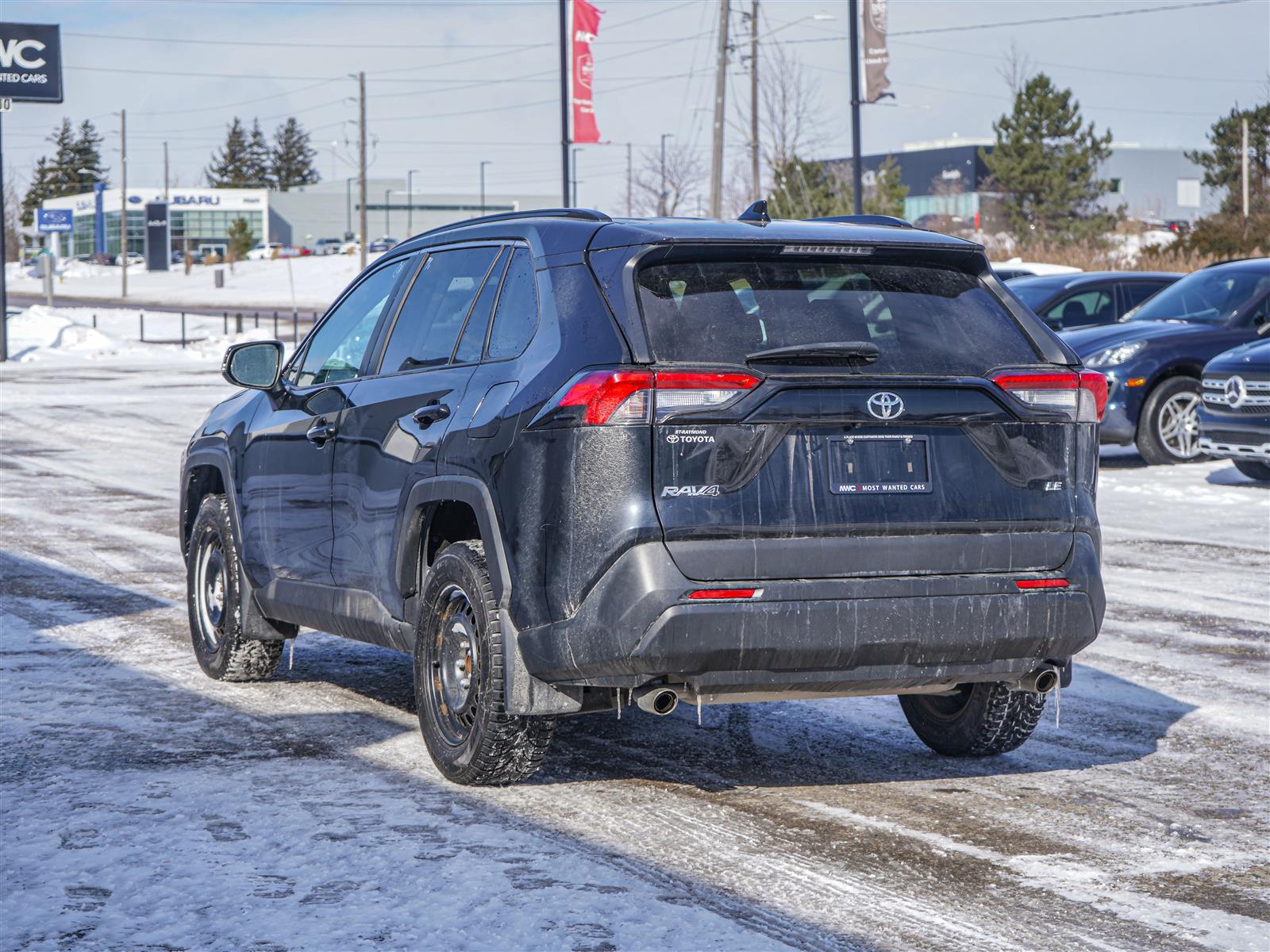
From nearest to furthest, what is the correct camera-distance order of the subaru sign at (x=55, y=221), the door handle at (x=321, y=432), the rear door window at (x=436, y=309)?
the rear door window at (x=436, y=309)
the door handle at (x=321, y=432)
the subaru sign at (x=55, y=221)

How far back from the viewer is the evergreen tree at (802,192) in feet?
189

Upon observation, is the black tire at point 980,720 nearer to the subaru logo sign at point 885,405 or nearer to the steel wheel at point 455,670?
the subaru logo sign at point 885,405

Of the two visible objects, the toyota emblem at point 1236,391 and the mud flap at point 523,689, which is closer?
the mud flap at point 523,689

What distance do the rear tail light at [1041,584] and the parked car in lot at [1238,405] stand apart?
963 centimetres

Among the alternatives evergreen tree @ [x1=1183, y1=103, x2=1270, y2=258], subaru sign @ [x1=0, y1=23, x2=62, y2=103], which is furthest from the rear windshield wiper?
subaru sign @ [x1=0, y1=23, x2=62, y2=103]

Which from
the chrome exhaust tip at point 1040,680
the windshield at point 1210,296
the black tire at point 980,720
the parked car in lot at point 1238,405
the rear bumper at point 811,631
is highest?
the windshield at point 1210,296

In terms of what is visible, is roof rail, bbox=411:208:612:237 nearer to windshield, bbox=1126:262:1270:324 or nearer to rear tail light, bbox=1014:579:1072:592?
rear tail light, bbox=1014:579:1072:592

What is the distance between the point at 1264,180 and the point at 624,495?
65733mm

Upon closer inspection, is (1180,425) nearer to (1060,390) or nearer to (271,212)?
(1060,390)

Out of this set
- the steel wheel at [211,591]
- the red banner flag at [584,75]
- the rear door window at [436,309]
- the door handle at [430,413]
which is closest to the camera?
the door handle at [430,413]

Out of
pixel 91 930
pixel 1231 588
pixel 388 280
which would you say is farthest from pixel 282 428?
pixel 1231 588

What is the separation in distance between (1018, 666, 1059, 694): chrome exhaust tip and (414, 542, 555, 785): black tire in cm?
149

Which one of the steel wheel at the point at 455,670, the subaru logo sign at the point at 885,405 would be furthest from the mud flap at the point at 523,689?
the subaru logo sign at the point at 885,405

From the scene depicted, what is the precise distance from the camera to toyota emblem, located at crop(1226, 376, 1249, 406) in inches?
551
